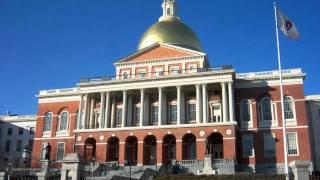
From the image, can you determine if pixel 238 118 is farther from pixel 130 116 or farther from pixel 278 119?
pixel 130 116

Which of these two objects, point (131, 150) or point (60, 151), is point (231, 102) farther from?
point (60, 151)

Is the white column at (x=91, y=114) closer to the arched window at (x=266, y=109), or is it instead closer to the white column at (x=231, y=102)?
the white column at (x=231, y=102)

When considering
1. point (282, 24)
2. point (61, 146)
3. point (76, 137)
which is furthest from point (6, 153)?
point (282, 24)

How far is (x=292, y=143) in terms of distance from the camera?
188 feet

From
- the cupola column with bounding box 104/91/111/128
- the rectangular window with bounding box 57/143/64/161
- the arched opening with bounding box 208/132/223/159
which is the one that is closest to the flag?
the arched opening with bounding box 208/132/223/159

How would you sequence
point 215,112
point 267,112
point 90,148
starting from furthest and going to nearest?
point 90,148
point 215,112
point 267,112

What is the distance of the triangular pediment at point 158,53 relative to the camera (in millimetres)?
64875

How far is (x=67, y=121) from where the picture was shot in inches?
2714

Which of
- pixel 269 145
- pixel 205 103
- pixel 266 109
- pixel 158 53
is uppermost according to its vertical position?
pixel 158 53

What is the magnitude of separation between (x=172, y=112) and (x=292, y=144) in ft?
56.3

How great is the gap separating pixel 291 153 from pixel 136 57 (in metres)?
26.9

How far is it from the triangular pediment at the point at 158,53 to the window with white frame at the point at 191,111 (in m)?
7.54

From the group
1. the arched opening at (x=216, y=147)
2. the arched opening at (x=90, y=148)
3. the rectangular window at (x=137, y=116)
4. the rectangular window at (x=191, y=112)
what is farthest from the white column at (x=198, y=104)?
the arched opening at (x=90, y=148)

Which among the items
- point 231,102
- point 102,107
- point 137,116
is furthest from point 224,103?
point 102,107
